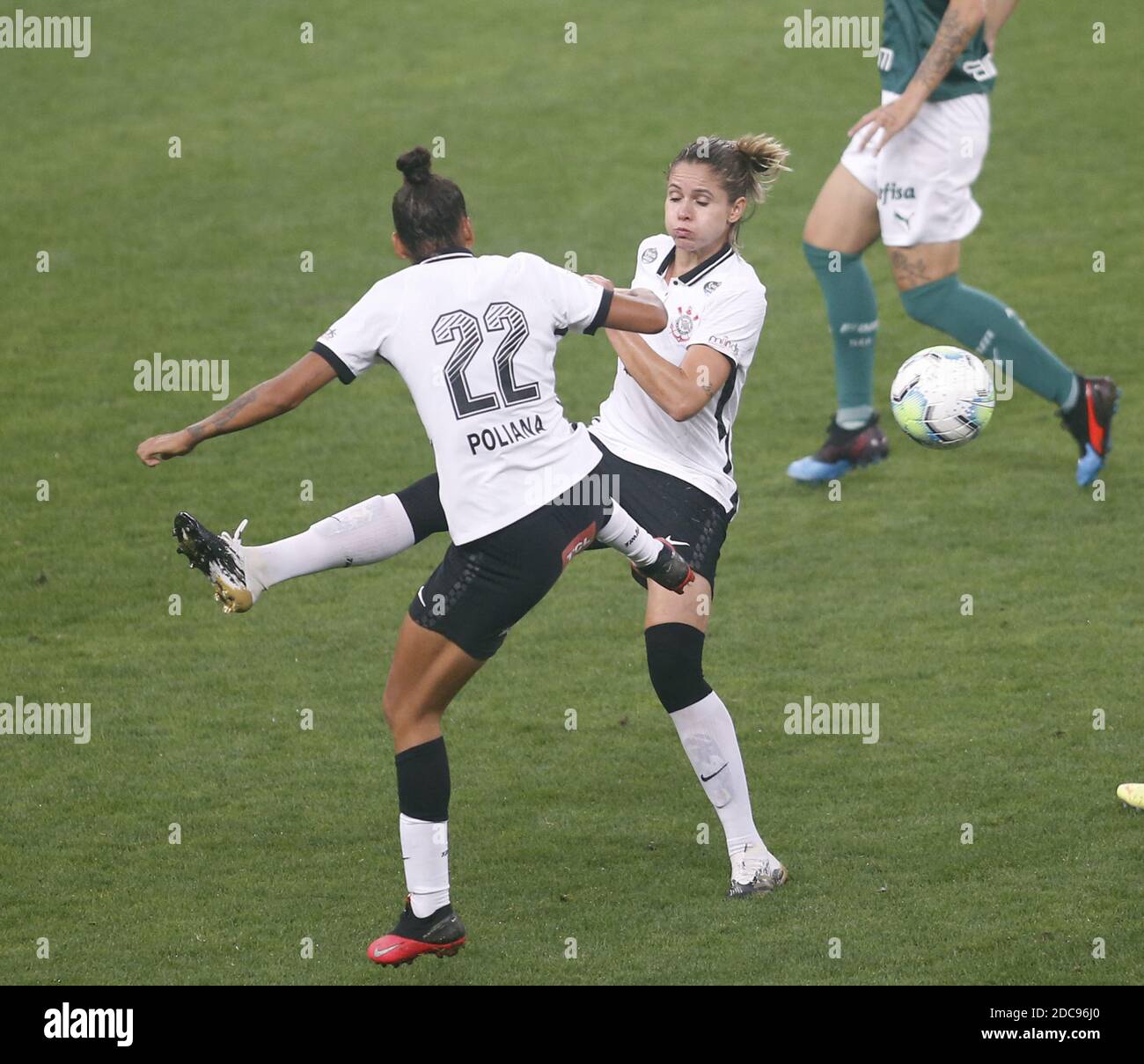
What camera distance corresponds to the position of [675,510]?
5.36 meters

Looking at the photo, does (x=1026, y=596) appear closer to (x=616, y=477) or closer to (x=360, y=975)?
(x=616, y=477)

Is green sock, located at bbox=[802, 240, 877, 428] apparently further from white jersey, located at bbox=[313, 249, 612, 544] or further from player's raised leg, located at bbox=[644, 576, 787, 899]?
white jersey, located at bbox=[313, 249, 612, 544]

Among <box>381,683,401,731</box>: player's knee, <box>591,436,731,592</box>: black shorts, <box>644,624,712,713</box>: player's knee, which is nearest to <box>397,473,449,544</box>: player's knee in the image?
<box>591,436,731,592</box>: black shorts

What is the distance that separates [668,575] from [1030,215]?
26.9 feet

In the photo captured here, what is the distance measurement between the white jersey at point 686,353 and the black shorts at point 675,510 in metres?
0.04

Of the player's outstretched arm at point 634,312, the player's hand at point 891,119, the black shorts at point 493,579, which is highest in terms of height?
the player's hand at point 891,119

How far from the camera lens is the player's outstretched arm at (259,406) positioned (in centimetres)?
452

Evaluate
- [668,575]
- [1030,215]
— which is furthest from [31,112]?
[668,575]

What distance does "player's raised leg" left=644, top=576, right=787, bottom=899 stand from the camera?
506 cm

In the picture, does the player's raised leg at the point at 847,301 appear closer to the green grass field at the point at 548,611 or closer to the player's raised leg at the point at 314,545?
the green grass field at the point at 548,611

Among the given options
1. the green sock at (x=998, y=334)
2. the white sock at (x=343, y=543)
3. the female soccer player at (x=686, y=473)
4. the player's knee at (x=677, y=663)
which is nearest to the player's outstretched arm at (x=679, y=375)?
the female soccer player at (x=686, y=473)

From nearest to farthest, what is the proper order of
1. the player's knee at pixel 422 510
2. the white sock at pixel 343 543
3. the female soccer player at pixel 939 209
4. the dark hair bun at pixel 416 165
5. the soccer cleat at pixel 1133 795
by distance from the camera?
the dark hair bun at pixel 416 165, the white sock at pixel 343 543, the player's knee at pixel 422 510, the soccer cleat at pixel 1133 795, the female soccer player at pixel 939 209

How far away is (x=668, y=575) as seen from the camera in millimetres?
4965

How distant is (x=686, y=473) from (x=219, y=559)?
152cm
